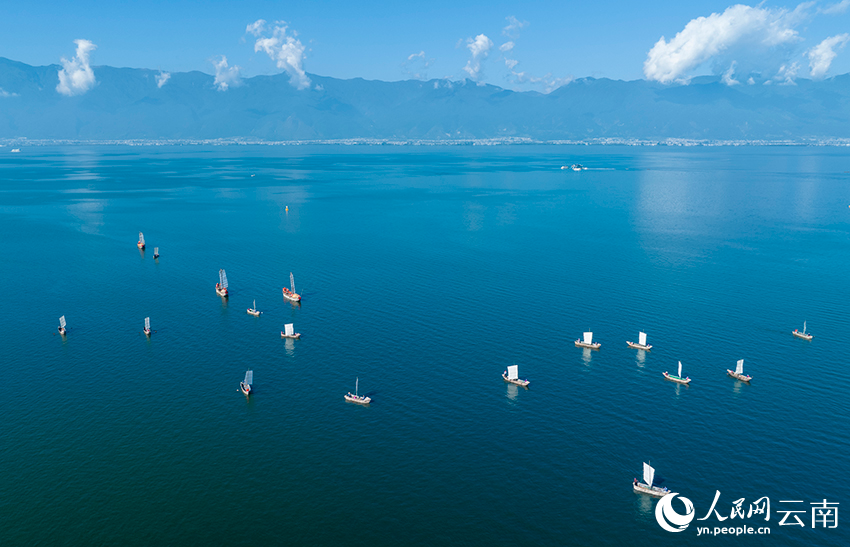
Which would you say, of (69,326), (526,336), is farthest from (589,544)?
(69,326)

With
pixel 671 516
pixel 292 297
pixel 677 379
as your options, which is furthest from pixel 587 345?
pixel 292 297

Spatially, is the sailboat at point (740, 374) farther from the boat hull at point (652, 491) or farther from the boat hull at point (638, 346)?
the boat hull at point (652, 491)

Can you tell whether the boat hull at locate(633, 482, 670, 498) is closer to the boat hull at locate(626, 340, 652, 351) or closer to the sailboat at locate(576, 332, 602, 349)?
the sailboat at locate(576, 332, 602, 349)

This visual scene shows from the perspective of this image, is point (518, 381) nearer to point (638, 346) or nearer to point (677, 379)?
point (677, 379)

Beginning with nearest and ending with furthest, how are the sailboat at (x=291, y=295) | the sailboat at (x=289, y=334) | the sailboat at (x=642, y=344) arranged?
1. the sailboat at (x=642, y=344)
2. the sailboat at (x=289, y=334)
3. the sailboat at (x=291, y=295)

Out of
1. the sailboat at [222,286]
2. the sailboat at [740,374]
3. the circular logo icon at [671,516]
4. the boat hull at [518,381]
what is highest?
the sailboat at [222,286]

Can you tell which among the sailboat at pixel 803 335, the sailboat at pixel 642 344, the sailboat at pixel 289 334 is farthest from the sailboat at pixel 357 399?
the sailboat at pixel 803 335

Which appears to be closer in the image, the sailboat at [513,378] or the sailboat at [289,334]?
the sailboat at [513,378]

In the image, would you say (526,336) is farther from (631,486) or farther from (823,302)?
(823,302)
